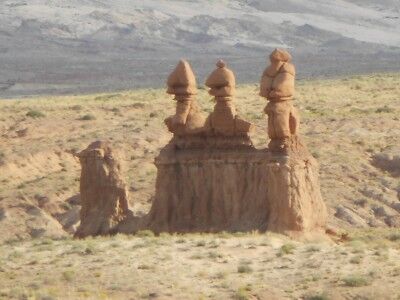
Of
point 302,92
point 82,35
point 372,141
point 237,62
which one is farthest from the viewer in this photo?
point 82,35

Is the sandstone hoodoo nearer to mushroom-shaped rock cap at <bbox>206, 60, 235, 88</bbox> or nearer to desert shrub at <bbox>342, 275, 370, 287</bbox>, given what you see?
mushroom-shaped rock cap at <bbox>206, 60, 235, 88</bbox>

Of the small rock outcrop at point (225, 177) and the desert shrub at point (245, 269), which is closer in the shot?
the desert shrub at point (245, 269)

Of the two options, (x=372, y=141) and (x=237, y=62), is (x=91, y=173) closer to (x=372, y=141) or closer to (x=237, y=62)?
(x=372, y=141)

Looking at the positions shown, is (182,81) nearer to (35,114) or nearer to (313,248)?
(313,248)

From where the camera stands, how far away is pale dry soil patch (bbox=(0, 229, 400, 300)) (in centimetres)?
3212

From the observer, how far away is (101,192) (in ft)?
147

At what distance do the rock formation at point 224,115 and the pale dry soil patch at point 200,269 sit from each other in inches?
162

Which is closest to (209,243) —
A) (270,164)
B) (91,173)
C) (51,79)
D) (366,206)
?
(270,164)

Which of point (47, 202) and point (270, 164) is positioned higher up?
point (270, 164)

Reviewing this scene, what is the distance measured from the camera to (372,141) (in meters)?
64.9

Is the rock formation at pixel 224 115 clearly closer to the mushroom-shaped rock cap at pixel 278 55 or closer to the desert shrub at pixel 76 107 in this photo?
the mushroom-shaped rock cap at pixel 278 55

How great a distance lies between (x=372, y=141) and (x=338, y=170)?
18.0 ft

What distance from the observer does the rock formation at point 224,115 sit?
42.1m

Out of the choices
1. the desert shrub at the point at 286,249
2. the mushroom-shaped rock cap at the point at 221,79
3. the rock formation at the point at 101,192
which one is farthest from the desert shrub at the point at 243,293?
the rock formation at the point at 101,192
